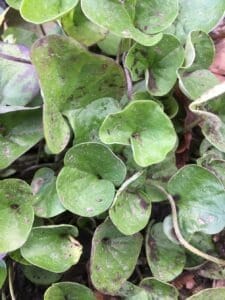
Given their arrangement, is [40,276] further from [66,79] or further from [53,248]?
[66,79]

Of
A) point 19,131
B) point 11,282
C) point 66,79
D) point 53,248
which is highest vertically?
point 66,79

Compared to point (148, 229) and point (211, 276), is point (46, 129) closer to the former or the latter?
point (148, 229)

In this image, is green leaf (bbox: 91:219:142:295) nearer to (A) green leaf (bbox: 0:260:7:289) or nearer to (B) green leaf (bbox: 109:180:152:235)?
(B) green leaf (bbox: 109:180:152:235)

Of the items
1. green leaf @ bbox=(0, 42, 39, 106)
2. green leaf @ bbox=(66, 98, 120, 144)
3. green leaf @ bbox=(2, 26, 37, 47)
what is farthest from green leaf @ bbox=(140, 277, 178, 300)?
green leaf @ bbox=(2, 26, 37, 47)

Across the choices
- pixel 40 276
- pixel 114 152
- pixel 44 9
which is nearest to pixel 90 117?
pixel 114 152

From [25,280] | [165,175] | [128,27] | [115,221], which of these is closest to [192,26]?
[128,27]

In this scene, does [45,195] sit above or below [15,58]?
below

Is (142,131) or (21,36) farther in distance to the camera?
(21,36)

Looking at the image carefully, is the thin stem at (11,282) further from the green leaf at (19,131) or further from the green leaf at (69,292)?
the green leaf at (19,131)
